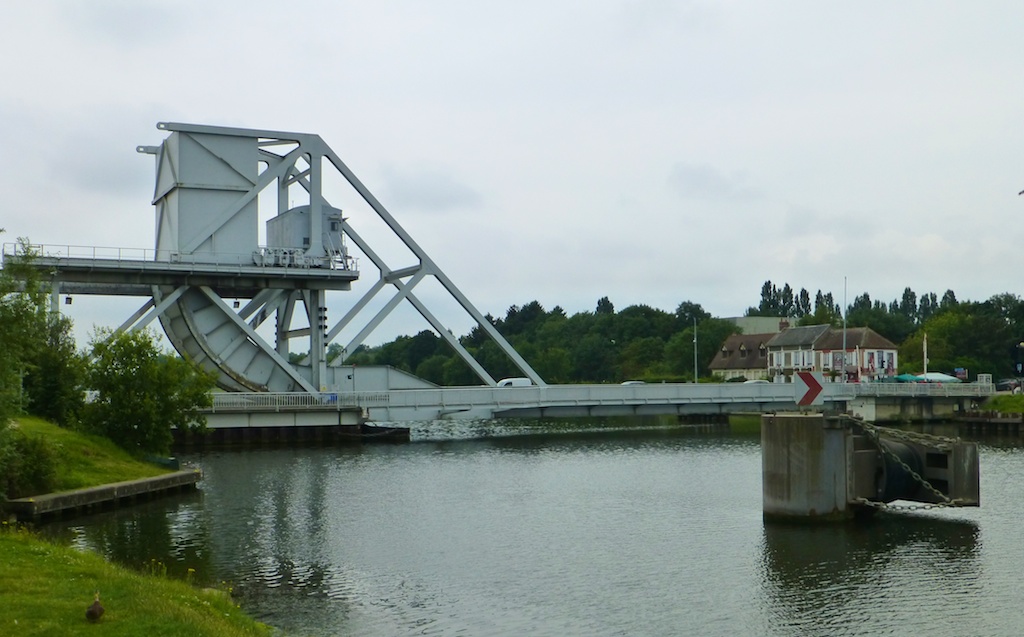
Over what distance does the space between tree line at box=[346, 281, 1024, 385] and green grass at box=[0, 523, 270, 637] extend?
8579 cm

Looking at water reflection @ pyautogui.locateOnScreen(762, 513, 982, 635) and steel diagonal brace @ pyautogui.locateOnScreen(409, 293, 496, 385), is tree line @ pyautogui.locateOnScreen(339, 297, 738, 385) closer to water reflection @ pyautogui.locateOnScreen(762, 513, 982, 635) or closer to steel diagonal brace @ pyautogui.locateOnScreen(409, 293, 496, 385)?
steel diagonal brace @ pyautogui.locateOnScreen(409, 293, 496, 385)

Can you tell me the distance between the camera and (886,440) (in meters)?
26.9

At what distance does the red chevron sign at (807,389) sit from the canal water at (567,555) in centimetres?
298

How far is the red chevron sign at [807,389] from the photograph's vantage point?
25511mm

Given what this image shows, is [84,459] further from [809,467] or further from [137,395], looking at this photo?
[809,467]

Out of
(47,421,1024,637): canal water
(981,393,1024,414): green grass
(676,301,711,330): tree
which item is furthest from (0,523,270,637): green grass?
(676,301,711,330): tree

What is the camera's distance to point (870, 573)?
2059 centimetres

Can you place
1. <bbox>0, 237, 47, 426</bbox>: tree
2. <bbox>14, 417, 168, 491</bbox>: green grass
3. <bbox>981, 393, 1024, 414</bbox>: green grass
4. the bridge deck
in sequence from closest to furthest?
1. <bbox>0, 237, 47, 426</bbox>: tree
2. <bbox>14, 417, 168, 491</bbox>: green grass
3. the bridge deck
4. <bbox>981, 393, 1024, 414</bbox>: green grass

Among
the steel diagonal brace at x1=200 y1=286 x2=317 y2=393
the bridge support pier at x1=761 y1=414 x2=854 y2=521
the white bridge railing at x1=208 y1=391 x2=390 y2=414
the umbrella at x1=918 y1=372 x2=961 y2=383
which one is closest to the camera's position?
the bridge support pier at x1=761 y1=414 x2=854 y2=521

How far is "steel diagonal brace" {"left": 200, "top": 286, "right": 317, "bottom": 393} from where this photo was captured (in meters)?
56.5

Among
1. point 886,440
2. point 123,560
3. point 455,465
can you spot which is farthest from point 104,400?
point 886,440

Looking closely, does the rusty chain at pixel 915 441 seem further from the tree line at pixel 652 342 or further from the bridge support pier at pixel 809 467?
the tree line at pixel 652 342

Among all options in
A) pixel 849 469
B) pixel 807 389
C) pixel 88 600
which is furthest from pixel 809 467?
pixel 88 600

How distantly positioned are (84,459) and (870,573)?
22601 millimetres
